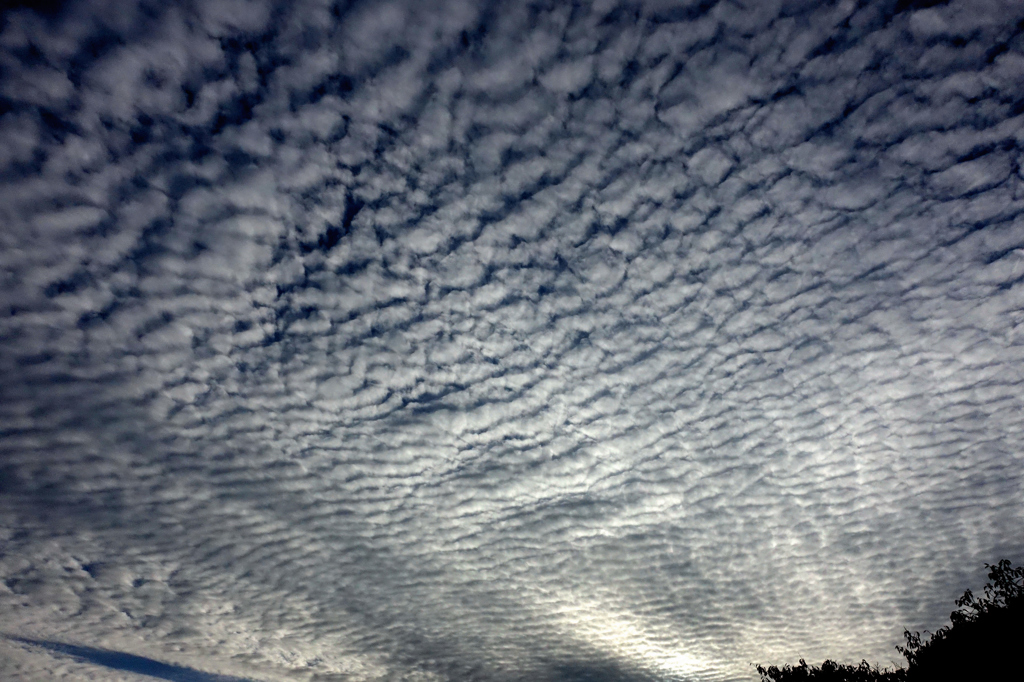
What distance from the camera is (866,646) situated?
2541 centimetres

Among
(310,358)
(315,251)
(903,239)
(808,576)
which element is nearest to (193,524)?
(310,358)

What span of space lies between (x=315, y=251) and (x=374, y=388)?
4132mm

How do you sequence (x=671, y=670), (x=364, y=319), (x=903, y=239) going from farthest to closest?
1. (x=671, y=670)
2. (x=364, y=319)
3. (x=903, y=239)

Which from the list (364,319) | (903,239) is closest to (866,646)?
(903,239)

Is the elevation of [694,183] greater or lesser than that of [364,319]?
greater

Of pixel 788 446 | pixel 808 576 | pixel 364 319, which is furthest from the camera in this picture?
pixel 808 576

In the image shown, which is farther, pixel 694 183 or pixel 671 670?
pixel 671 670

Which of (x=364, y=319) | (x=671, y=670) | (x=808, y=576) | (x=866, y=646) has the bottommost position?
(x=671, y=670)

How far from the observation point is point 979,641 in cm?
2069

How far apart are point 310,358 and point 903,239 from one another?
1366 cm

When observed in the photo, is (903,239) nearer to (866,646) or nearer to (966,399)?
(966,399)

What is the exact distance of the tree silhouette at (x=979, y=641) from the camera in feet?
63.0

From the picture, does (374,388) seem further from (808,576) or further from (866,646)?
(866,646)

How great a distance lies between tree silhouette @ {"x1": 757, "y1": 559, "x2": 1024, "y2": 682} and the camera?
19.2m
